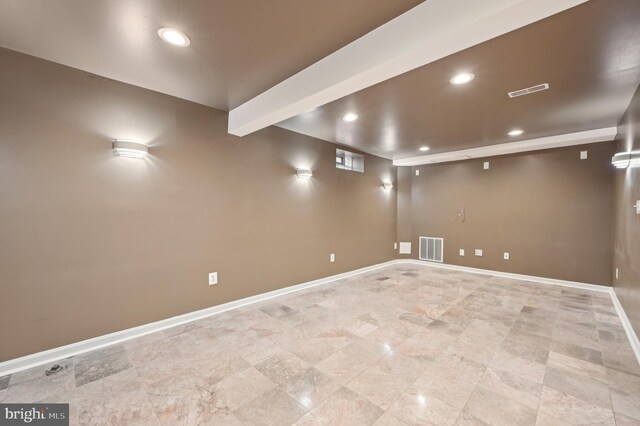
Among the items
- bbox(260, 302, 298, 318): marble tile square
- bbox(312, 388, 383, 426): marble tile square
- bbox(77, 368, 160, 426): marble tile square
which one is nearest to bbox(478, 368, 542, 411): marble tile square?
bbox(312, 388, 383, 426): marble tile square

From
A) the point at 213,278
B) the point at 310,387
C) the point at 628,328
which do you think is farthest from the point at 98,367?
the point at 628,328

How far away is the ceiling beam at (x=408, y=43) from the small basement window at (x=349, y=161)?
247cm

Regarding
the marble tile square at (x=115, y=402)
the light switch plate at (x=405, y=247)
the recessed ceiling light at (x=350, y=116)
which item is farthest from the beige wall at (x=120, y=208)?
the light switch plate at (x=405, y=247)

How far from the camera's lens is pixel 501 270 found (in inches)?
198

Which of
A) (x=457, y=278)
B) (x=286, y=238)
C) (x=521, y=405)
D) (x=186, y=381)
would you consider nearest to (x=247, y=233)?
(x=286, y=238)

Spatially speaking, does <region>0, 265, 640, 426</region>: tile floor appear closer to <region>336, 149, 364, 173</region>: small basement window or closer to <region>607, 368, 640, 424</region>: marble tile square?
→ <region>607, 368, 640, 424</region>: marble tile square

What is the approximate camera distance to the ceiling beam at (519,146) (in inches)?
150

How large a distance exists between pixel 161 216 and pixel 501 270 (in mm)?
5648

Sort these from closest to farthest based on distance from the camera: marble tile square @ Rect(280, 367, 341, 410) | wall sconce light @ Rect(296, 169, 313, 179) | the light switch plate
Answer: marble tile square @ Rect(280, 367, 341, 410)
wall sconce light @ Rect(296, 169, 313, 179)
the light switch plate

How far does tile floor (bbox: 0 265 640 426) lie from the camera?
1638 mm

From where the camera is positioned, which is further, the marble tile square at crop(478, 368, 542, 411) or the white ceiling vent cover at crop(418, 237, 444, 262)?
the white ceiling vent cover at crop(418, 237, 444, 262)

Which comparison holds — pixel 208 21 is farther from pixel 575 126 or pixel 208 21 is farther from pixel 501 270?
pixel 501 270

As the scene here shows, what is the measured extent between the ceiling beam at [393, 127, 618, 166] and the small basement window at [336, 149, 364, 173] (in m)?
1.17

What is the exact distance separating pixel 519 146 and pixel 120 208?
5.64 m
